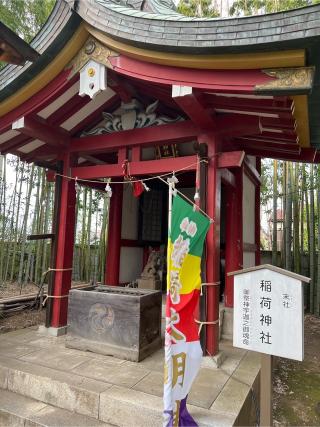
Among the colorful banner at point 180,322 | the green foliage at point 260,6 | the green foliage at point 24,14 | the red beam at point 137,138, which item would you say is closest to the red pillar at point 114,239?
the red beam at point 137,138

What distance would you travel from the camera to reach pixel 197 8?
33.2 feet

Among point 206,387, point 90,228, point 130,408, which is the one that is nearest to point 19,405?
point 130,408

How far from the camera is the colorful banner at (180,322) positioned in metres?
2.33

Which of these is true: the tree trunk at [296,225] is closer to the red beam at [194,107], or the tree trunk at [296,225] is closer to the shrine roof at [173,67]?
the shrine roof at [173,67]

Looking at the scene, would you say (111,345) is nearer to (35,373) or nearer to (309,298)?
(35,373)

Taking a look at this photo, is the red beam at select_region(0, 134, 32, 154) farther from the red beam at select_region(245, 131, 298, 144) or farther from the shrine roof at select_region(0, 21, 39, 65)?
the red beam at select_region(245, 131, 298, 144)

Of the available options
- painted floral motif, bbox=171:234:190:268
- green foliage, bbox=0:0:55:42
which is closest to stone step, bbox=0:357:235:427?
painted floral motif, bbox=171:234:190:268

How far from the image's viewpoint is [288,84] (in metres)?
2.58

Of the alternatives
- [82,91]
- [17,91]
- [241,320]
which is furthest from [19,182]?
[241,320]

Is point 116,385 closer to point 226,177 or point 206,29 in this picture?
point 226,177

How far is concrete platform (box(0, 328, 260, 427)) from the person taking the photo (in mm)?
2746

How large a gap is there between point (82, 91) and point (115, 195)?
9.44ft

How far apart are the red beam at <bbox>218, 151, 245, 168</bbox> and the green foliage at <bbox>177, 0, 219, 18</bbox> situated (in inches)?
322

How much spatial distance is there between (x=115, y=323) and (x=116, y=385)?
93 cm
